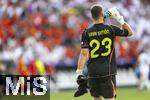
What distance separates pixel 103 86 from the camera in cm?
1158

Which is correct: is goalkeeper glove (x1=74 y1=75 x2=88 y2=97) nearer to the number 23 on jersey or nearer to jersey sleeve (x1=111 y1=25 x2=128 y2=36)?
the number 23 on jersey

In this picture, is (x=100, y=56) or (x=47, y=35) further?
(x=47, y=35)

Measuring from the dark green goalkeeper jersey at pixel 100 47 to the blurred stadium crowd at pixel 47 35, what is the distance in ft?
47.3

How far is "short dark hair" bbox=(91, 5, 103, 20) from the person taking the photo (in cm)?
1145

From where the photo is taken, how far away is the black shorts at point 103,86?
37.8ft

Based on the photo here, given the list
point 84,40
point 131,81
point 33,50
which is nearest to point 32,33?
point 33,50

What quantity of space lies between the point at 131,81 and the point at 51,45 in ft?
12.9

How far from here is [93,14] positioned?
11.5 m

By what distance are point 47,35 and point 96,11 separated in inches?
655

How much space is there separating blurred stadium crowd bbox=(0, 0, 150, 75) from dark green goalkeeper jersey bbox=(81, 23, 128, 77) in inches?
568
